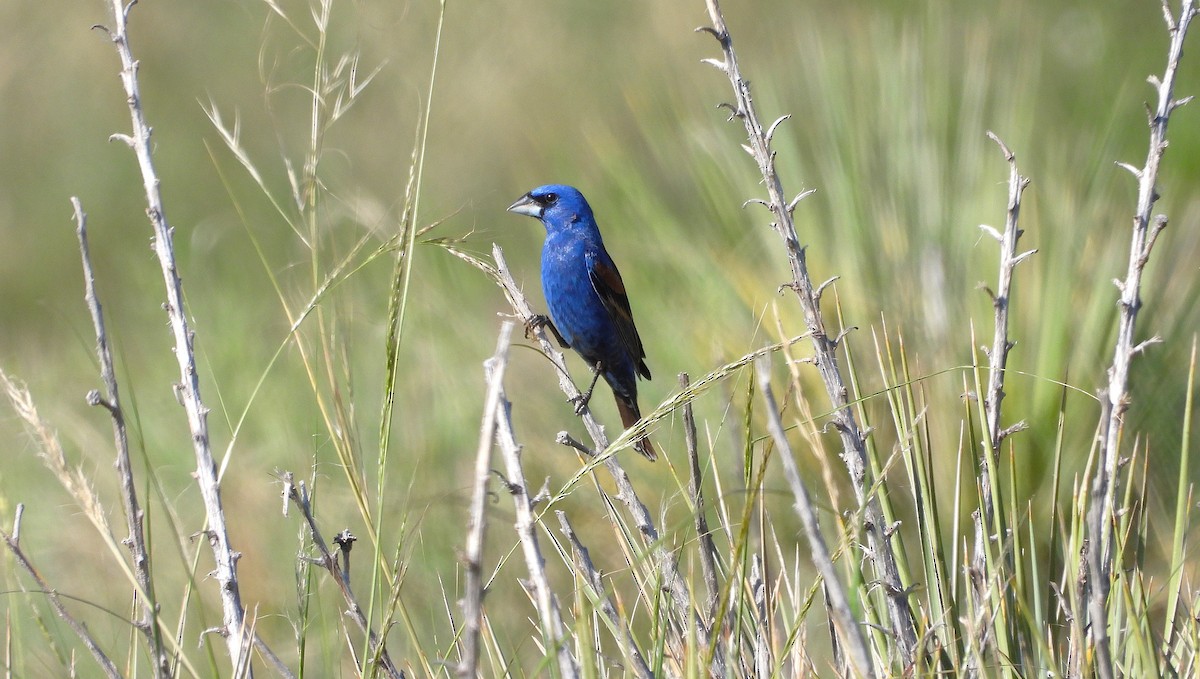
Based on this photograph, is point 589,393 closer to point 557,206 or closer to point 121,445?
point 557,206

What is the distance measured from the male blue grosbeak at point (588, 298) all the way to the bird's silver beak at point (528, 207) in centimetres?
3

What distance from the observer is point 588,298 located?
3625mm

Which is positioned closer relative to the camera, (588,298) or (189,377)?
(189,377)

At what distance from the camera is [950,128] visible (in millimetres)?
3223

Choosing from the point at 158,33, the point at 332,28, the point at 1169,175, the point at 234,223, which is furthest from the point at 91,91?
the point at 1169,175

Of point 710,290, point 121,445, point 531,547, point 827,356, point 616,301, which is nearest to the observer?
point 531,547

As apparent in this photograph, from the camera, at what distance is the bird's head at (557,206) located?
3.73 metres

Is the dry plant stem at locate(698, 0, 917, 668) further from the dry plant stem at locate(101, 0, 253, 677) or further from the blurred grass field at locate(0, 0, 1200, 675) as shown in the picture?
the dry plant stem at locate(101, 0, 253, 677)

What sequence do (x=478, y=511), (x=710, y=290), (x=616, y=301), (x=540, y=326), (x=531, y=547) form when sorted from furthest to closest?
(x=616, y=301)
(x=710, y=290)
(x=540, y=326)
(x=531, y=547)
(x=478, y=511)

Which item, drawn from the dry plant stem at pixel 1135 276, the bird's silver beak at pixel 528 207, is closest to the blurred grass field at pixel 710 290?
the bird's silver beak at pixel 528 207

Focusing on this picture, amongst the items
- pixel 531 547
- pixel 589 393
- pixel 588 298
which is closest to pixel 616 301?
pixel 588 298

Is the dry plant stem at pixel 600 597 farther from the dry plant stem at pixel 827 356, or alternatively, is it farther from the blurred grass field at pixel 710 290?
the dry plant stem at pixel 827 356

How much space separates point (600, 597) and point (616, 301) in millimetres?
2132

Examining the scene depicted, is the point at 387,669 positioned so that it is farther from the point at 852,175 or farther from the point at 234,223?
the point at 234,223
